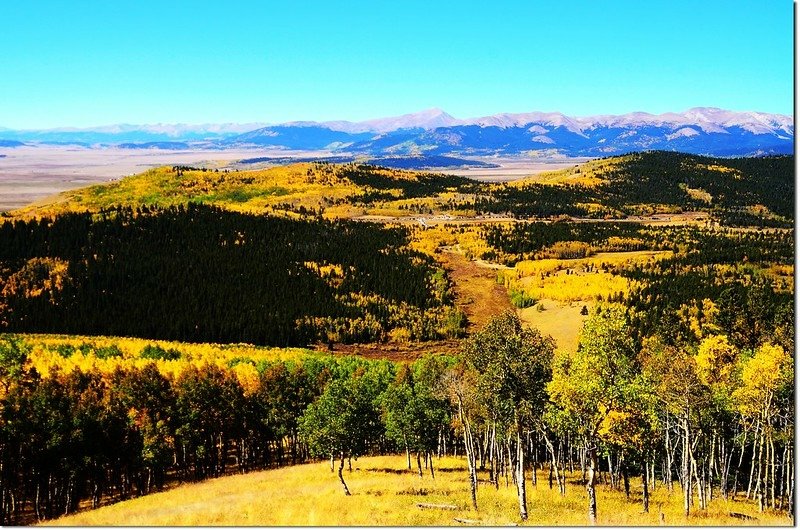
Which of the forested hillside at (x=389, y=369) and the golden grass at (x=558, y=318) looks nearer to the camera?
the forested hillside at (x=389, y=369)

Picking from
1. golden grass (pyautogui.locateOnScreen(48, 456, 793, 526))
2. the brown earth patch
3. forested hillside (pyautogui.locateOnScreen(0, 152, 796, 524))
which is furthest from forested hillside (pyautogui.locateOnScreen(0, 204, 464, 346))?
golden grass (pyautogui.locateOnScreen(48, 456, 793, 526))

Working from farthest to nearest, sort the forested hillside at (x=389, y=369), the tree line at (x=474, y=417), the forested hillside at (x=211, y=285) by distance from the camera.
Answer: the forested hillside at (x=211, y=285), the forested hillside at (x=389, y=369), the tree line at (x=474, y=417)

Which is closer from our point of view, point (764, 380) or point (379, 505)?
point (379, 505)

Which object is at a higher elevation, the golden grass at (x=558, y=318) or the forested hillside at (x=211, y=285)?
the forested hillside at (x=211, y=285)

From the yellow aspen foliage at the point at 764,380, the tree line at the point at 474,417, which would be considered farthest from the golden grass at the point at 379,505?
the yellow aspen foliage at the point at 764,380

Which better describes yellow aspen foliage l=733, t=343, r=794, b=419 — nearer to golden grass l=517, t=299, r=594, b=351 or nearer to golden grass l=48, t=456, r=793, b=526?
golden grass l=48, t=456, r=793, b=526

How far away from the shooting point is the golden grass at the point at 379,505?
36469 millimetres

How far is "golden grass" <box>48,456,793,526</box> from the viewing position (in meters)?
36.5

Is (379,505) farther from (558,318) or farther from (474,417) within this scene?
(558,318)

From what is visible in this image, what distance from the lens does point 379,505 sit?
42.1 meters

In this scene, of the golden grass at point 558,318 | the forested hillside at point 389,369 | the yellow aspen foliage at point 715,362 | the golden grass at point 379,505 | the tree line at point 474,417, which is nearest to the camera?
the golden grass at point 379,505

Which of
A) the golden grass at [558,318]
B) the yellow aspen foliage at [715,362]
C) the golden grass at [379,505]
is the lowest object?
the golden grass at [558,318]

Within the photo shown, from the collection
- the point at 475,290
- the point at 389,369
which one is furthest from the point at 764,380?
the point at 475,290

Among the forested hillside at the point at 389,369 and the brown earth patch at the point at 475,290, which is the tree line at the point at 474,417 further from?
the brown earth patch at the point at 475,290
